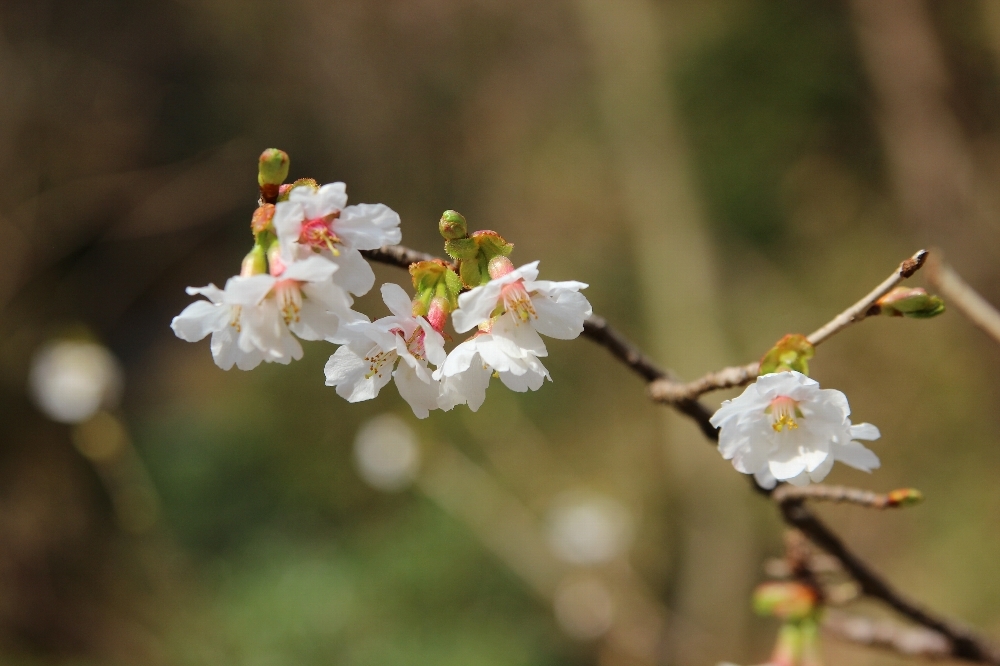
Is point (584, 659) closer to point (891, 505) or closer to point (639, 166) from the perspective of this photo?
point (639, 166)

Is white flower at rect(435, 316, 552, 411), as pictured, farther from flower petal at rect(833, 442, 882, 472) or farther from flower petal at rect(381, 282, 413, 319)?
flower petal at rect(833, 442, 882, 472)

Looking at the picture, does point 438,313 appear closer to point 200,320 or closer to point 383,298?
point 383,298

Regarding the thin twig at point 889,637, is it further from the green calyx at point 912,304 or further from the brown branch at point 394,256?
the brown branch at point 394,256

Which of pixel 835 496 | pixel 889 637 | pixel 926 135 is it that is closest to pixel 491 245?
pixel 835 496

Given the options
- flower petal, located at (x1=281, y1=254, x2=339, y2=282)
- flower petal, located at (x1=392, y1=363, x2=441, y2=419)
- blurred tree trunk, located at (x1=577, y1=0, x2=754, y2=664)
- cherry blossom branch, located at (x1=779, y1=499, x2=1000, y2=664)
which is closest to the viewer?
flower petal, located at (x1=281, y1=254, x2=339, y2=282)

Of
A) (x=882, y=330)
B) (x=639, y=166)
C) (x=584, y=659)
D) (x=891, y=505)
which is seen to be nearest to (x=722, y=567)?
(x=584, y=659)

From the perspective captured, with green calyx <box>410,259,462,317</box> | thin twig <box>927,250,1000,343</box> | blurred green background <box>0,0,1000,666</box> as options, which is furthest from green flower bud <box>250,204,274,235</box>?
blurred green background <box>0,0,1000,666</box>
